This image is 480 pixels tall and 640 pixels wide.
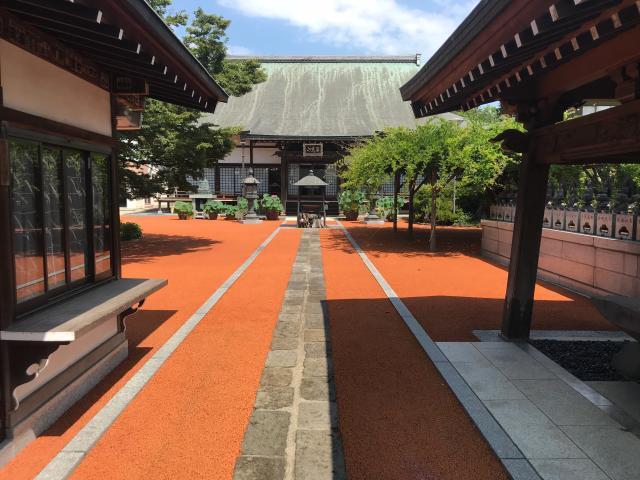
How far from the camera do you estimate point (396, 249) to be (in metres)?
12.6

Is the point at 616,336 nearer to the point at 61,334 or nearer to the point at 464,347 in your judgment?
the point at 464,347

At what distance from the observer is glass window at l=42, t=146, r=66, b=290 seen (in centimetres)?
346

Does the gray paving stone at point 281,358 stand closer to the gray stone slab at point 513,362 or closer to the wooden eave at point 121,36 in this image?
the gray stone slab at point 513,362

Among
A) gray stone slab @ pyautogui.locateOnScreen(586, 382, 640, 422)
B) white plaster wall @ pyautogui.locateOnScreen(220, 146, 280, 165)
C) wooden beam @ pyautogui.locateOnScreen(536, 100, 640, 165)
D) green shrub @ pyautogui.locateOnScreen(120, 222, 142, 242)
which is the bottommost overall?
gray stone slab @ pyautogui.locateOnScreen(586, 382, 640, 422)

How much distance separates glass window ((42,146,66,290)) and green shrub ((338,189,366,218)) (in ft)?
60.5

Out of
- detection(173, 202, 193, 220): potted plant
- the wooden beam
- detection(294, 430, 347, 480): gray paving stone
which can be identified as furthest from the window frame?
detection(173, 202, 193, 220): potted plant

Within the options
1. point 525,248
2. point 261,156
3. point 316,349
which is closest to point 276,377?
point 316,349

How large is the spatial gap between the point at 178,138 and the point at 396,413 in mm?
10812

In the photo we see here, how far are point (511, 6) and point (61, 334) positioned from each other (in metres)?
3.48

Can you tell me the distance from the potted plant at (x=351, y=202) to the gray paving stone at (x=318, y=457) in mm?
18947

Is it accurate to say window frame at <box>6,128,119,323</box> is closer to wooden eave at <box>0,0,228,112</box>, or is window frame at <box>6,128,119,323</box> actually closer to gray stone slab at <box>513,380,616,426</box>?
wooden eave at <box>0,0,228,112</box>

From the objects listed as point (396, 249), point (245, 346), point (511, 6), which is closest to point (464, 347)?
point (245, 346)

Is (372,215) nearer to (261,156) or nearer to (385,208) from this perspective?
(385,208)

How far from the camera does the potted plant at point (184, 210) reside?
21.9 metres
